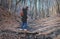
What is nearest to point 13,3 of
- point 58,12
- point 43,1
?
point 43,1

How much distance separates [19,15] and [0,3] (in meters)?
0.75

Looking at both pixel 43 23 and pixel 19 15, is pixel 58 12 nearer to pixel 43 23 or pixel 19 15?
pixel 43 23

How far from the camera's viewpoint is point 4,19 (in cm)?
603

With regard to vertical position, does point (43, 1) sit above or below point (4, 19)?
above

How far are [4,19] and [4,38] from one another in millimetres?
626

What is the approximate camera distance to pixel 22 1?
6.07 metres

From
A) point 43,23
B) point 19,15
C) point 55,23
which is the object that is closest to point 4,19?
point 19,15

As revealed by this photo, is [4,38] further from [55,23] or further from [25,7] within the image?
[55,23]

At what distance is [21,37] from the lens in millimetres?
5918

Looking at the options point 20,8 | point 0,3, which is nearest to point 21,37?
point 20,8

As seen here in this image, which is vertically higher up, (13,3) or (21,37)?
(13,3)

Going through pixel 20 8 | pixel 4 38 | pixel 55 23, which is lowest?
pixel 4 38

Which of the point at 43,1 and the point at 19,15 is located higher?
the point at 43,1

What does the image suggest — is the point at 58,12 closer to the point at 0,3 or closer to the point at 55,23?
the point at 55,23
